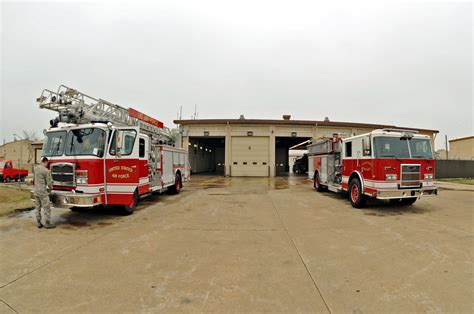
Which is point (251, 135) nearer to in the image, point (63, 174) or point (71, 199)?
point (63, 174)

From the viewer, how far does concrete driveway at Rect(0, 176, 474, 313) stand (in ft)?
9.28

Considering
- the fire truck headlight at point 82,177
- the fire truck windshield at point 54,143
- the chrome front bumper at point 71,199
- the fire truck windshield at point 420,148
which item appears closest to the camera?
the chrome front bumper at point 71,199

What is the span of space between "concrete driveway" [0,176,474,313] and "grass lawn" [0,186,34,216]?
1389 mm

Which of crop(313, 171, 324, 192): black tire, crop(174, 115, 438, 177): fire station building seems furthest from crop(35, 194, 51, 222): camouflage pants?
crop(174, 115, 438, 177): fire station building

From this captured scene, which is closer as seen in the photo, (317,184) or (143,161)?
(143,161)

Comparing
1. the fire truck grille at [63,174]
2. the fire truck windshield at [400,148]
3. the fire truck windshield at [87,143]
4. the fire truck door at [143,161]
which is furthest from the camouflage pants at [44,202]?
the fire truck windshield at [400,148]

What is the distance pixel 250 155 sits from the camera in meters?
23.9

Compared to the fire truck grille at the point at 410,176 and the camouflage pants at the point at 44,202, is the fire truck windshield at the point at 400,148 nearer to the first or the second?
the fire truck grille at the point at 410,176

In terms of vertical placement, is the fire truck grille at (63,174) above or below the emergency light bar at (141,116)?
below

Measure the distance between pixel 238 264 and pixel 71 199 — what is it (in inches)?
192

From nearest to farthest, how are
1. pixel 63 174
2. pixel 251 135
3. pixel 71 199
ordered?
pixel 71 199 < pixel 63 174 < pixel 251 135

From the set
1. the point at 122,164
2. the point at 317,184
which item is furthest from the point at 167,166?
the point at 317,184

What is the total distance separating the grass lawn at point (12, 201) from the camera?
7.87 m

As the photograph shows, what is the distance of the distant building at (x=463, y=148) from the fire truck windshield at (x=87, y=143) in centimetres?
4032
